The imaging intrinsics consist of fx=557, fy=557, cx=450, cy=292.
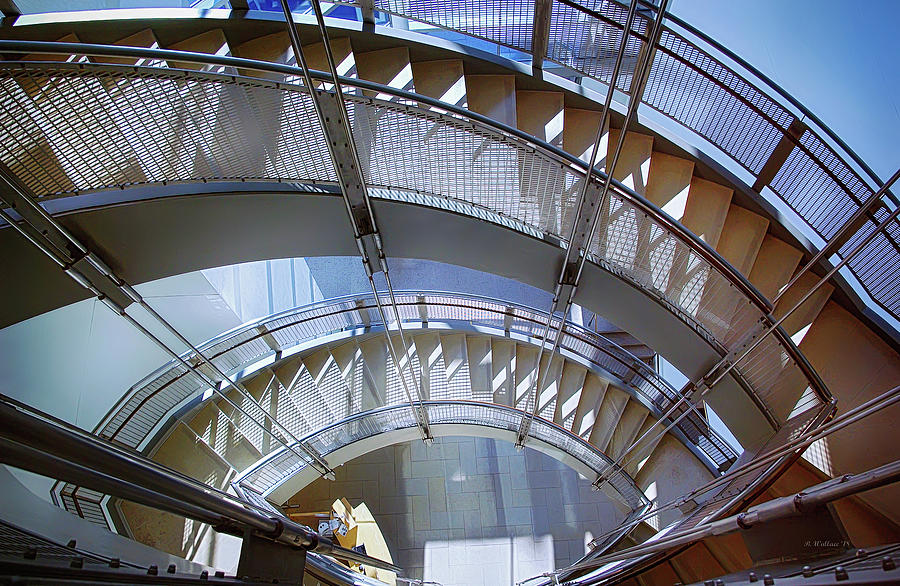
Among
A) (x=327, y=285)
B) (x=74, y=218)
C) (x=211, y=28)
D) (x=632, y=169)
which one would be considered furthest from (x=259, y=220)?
(x=327, y=285)

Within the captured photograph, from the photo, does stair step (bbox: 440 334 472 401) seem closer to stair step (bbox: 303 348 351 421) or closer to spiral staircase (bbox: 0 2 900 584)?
spiral staircase (bbox: 0 2 900 584)

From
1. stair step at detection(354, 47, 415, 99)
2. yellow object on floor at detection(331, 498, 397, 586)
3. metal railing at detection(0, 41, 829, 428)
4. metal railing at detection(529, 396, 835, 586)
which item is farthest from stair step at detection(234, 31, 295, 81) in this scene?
yellow object on floor at detection(331, 498, 397, 586)

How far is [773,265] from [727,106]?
1890mm

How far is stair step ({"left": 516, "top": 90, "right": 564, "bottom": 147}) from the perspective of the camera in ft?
18.5

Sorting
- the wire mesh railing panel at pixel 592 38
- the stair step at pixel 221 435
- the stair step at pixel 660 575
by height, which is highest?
the wire mesh railing panel at pixel 592 38

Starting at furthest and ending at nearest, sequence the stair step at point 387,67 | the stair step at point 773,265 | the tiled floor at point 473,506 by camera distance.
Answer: the tiled floor at point 473,506 → the stair step at point 773,265 → the stair step at point 387,67

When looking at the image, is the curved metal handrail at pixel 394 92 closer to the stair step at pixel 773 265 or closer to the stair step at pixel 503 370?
the stair step at pixel 773 265

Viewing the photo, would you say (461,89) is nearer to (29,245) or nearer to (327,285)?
(29,245)

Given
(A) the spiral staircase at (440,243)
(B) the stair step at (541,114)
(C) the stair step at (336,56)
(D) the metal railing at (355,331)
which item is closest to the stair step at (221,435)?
(A) the spiral staircase at (440,243)

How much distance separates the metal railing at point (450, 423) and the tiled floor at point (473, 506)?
261cm

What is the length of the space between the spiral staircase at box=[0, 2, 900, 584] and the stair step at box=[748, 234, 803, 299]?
1.1 inches

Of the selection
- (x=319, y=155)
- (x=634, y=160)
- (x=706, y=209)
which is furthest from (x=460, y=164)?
(x=706, y=209)

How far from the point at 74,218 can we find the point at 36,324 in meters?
2.10

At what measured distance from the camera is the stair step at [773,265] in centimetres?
589
